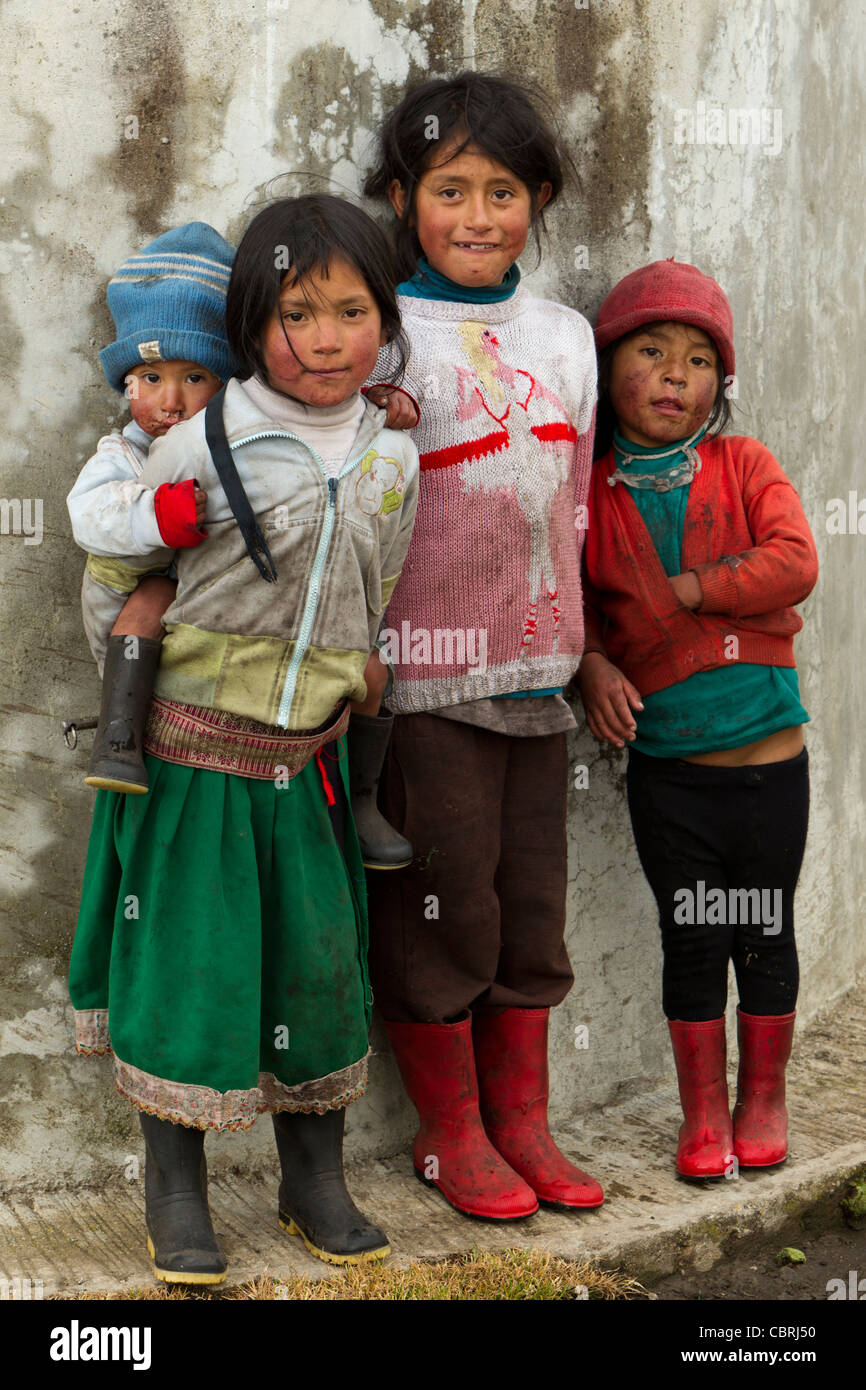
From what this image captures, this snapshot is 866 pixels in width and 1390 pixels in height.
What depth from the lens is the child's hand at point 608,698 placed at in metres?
3.14

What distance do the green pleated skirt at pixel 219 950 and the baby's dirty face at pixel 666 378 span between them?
3.53ft

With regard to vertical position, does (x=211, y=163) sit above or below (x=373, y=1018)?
above

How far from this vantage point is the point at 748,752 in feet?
10.6

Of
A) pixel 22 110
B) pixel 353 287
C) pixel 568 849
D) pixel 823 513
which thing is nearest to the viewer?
pixel 353 287

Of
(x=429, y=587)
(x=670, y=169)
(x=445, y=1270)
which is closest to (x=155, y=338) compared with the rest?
(x=429, y=587)

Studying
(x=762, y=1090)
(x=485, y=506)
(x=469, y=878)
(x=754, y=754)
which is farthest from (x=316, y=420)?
(x=762, y=1090)

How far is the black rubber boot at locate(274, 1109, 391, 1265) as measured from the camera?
9.04 ft

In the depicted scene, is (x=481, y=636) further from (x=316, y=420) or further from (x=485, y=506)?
(x=316, y=420)

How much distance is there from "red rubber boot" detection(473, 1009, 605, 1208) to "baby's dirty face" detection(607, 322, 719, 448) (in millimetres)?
1261

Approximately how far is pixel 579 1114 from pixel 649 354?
176cm

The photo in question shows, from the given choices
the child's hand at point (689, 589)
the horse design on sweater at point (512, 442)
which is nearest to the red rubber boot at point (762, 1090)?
the child's hand at point (689, 589)

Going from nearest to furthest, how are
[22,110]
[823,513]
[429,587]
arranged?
[22,110], [429,587], [823,513]

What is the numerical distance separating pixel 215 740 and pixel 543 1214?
49.6 inches

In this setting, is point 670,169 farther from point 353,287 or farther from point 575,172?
point 353,287
